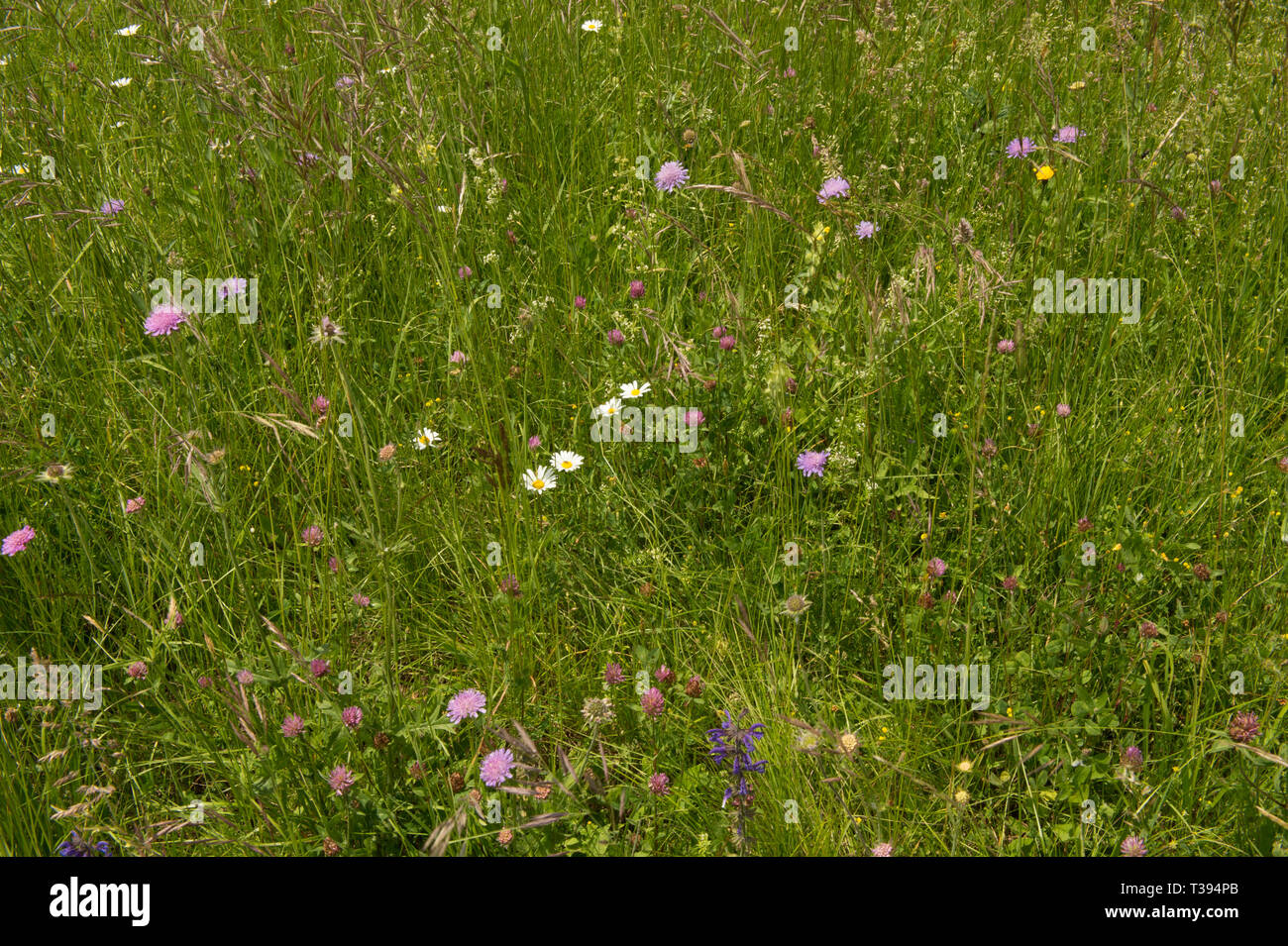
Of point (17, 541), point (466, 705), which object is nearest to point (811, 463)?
point (466, 705)

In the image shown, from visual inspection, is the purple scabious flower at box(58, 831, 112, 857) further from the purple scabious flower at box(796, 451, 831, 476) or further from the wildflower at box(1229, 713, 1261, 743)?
the wildflower at box(1229, 713, 1261, 743)

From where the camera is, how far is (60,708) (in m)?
1.72

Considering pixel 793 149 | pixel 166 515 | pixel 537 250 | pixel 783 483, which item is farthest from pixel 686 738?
pixel 793 149

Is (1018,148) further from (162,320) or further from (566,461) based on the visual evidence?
(162,320)

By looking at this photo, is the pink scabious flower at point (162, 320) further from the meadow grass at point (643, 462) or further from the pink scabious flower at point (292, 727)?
A: the pink scabious flower at point (292, 727)

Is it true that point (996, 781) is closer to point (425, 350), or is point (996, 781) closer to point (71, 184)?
point (425, 350)

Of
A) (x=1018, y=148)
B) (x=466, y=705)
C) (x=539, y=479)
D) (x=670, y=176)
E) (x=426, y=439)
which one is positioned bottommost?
(x=466, y=705)

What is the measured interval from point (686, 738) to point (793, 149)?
1919mm

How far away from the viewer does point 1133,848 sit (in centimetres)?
143

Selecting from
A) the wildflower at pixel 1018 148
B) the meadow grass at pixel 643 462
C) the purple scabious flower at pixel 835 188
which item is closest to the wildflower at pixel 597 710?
the meadow grass at pixel 643 462

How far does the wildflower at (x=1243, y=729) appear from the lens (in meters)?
1.47

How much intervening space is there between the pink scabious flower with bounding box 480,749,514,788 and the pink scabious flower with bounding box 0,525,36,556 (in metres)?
1.04

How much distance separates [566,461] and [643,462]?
0.59 ft
